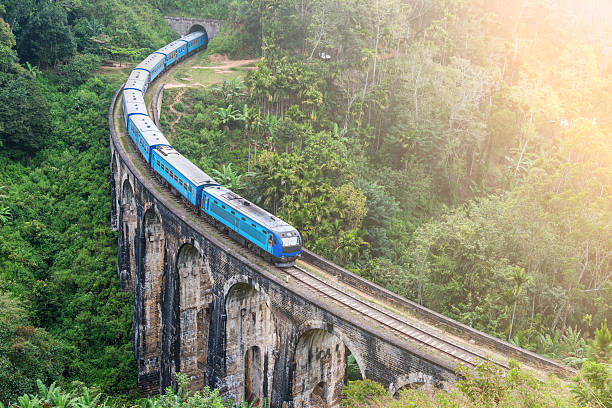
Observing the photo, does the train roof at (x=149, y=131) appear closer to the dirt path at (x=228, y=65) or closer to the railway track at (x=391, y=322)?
the railway track at (x=391, y=322)

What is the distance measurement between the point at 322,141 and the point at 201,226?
18.4 m

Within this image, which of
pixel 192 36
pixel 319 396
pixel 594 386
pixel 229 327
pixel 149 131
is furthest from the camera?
pixel 192 36

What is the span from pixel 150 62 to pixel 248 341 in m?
39.0

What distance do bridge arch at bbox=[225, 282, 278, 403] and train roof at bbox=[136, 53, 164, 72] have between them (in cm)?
3563

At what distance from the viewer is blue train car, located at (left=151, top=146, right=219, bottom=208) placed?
30016mm

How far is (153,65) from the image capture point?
56.0 m

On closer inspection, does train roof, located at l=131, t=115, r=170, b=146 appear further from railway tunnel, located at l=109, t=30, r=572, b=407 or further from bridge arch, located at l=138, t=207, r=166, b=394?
bridge arch, located at l=138, t=207, r=166, b=394

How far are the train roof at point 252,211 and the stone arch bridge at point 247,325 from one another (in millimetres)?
1931

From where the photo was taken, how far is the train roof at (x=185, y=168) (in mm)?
30531

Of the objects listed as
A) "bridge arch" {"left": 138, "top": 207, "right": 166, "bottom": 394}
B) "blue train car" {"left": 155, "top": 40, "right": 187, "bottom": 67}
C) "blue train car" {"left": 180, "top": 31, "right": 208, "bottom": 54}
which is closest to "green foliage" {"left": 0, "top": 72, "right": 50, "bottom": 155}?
"blue train car" {"left": 155, "top": 40, "right": 187, "bottom": 67}

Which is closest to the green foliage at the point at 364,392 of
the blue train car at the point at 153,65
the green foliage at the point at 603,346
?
the green foliage at the point at 603,346

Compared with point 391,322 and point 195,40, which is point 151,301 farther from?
point 195,40

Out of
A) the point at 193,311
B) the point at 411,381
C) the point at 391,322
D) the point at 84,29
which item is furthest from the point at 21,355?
the point at 84,29

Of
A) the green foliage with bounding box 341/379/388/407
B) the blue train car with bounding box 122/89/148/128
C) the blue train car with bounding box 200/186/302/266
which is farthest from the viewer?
the blue train car with bounding box 122/89/148/128
